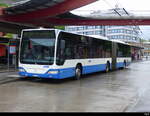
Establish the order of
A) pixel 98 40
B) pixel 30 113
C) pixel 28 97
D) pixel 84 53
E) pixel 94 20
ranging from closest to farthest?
pixel 30 113
pixel 28 97
pixel 84 53
pixel 98 40
pixel 94 20

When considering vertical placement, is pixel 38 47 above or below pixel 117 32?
below

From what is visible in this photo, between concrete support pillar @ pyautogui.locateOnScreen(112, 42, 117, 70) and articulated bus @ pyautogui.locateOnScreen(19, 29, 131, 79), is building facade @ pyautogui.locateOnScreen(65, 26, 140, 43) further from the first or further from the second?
articulated bus @ pyautogui.locateOnScreen(19, 29, 131, 79)

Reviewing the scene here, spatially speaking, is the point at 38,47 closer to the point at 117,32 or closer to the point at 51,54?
the point at 51,54

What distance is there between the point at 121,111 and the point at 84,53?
364 inches

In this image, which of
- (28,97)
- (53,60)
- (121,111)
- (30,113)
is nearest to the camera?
(30,113)

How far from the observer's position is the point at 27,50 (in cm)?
1433

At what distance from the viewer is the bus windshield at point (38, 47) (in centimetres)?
1369

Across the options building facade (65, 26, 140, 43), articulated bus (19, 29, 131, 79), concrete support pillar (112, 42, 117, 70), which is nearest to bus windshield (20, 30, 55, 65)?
articulated bus (19, 29, 131, 79)

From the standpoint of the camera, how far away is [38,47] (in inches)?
551

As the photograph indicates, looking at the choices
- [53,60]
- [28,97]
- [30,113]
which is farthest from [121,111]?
[53,60]

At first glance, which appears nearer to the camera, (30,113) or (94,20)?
(30,113)

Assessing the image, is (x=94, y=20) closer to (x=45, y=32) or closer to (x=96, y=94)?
(x=45, y=32)

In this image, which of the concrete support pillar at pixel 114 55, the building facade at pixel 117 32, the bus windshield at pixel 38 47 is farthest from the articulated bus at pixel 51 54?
the building facade at pixel 117 32

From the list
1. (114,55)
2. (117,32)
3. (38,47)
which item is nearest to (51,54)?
(38,47)
